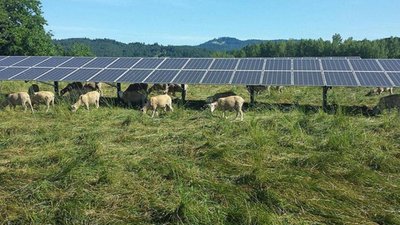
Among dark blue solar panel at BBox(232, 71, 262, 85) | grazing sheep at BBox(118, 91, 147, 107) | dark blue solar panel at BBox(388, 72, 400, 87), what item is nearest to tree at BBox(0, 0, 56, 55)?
grazing sheep at BBox(118, 91, 147, 107)

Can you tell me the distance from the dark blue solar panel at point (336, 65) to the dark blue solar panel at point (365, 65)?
1.32ft

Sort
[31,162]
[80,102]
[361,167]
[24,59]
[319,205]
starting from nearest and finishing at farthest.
Result: [319,205]
[361,167]
[31,162]
[80,102]
[24,59]

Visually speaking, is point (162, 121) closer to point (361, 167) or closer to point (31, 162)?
point (31, 162)

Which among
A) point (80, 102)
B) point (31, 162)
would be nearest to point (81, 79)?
point (80, 102)

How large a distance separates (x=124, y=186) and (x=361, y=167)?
5646mm

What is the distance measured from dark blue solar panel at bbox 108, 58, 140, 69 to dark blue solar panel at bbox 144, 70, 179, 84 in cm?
271

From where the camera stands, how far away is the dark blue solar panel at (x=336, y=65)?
21.5 meters

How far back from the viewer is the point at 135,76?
70.2 ft

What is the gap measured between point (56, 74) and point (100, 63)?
350 cm

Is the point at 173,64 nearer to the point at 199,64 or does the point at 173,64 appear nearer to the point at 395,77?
the point at 199,64

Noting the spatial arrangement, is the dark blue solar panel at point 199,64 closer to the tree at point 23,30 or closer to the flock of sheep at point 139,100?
the flock of sheep at point 139,100

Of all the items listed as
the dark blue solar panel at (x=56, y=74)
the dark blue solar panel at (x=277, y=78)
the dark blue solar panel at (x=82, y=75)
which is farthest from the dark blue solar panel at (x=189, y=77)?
the dark blue solar panel at (x=56, y=74)

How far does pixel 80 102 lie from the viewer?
18406 mm

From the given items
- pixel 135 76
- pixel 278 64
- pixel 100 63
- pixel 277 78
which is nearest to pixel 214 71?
pixel 277 78
